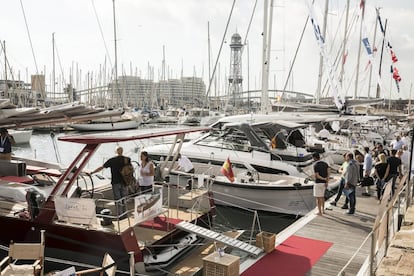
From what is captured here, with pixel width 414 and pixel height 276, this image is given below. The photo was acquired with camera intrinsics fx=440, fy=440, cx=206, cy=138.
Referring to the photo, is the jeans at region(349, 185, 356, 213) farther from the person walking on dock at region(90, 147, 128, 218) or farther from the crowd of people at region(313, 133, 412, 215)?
the person walking on dock at region(90, 147, 128, 218)

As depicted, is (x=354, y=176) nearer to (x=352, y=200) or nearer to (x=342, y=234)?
(x=352, y=200)

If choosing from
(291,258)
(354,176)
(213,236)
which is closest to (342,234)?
(354,176)

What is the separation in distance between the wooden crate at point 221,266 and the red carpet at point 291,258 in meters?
0.70

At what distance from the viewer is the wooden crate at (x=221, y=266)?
7.45m

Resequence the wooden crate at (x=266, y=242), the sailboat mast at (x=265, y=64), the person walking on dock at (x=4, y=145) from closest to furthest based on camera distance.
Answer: the wooden crate at (x=266, y=242)
the person walking on dock at (x=4, y=145)
the sailboat mast at (x=265, y=64)

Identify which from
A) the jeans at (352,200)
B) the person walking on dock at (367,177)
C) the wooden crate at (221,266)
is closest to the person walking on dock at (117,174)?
the wooden crate at (221,266)

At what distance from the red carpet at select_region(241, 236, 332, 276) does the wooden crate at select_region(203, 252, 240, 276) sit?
0.70 metres

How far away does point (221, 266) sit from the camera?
7.47m

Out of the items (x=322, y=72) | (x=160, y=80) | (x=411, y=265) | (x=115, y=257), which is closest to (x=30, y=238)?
(x=115, y=257)

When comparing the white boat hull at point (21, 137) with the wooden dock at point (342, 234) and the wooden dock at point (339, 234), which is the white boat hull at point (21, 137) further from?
the wooden dock at point (342, 234)

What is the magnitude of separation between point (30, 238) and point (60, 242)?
0.65 metres

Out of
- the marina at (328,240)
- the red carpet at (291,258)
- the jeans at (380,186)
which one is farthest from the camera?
the jeans at (380,186)

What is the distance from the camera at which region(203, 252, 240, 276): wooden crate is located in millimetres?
7453

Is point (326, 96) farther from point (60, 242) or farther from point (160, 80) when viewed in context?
point (160, 80)
